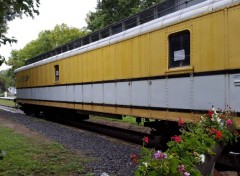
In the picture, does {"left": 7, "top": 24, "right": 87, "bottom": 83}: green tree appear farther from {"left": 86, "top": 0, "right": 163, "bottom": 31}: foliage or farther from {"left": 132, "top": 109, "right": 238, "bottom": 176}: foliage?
{"left": 132, "top": 109, "right": 238, "bottom": 176}: foliage

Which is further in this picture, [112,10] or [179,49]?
[112,10]

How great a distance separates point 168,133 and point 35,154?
11.3 feet

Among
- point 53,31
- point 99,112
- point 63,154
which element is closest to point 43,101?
point 99,112

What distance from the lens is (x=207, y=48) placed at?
24.5ft

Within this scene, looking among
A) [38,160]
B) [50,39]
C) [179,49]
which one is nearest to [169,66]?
[179,49]

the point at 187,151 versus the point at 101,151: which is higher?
the point at 187,151

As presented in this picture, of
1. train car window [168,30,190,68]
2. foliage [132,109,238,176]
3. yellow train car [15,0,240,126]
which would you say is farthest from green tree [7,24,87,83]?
foliage [132,109,238,176]

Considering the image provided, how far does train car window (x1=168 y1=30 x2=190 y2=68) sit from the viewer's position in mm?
8125

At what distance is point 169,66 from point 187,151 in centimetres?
501

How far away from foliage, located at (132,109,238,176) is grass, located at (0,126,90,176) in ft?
9.82

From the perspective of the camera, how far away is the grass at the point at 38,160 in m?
7.49

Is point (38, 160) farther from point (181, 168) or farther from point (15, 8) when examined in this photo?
point (181, 168)

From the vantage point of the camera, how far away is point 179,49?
8359 mm

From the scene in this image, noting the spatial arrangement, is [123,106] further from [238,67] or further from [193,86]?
[238,67]
